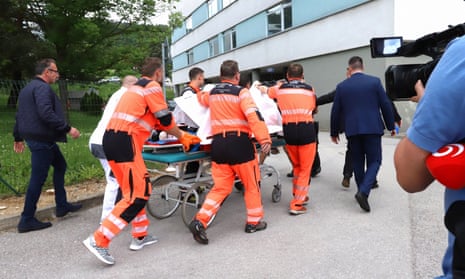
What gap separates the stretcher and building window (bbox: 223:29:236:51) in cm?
1950

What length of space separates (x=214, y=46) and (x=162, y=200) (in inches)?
939

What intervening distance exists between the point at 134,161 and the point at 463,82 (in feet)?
9.73

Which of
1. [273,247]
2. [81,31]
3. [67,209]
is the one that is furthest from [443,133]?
[81,31]

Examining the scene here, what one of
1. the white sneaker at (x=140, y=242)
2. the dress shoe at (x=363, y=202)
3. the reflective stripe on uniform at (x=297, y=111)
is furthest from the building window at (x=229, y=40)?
the white sneaker at (x=140, y=242)

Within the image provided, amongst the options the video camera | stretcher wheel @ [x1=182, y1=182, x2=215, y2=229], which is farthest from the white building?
the video camera

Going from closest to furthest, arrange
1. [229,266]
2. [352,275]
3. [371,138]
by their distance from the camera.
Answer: [352,275] → [229,266] → [371,138]

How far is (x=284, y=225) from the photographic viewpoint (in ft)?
14.0

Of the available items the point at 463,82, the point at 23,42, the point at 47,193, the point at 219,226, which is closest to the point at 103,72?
the point at 23,42

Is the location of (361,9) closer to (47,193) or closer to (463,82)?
(47,193)

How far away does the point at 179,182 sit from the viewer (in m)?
4.55

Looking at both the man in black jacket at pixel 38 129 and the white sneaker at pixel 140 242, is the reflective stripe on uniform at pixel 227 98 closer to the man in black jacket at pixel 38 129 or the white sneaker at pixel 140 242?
the white sneaker at pixel 140 242

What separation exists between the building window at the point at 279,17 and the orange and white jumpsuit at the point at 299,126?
13.3 meters

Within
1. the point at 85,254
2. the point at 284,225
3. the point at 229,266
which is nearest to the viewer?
the point at 229,266

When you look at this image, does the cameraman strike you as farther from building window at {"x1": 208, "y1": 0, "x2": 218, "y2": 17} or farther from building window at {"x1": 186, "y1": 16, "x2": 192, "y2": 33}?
building window at {"x1": 186, "y1": 16, "x2": 192, "y2": 33}
